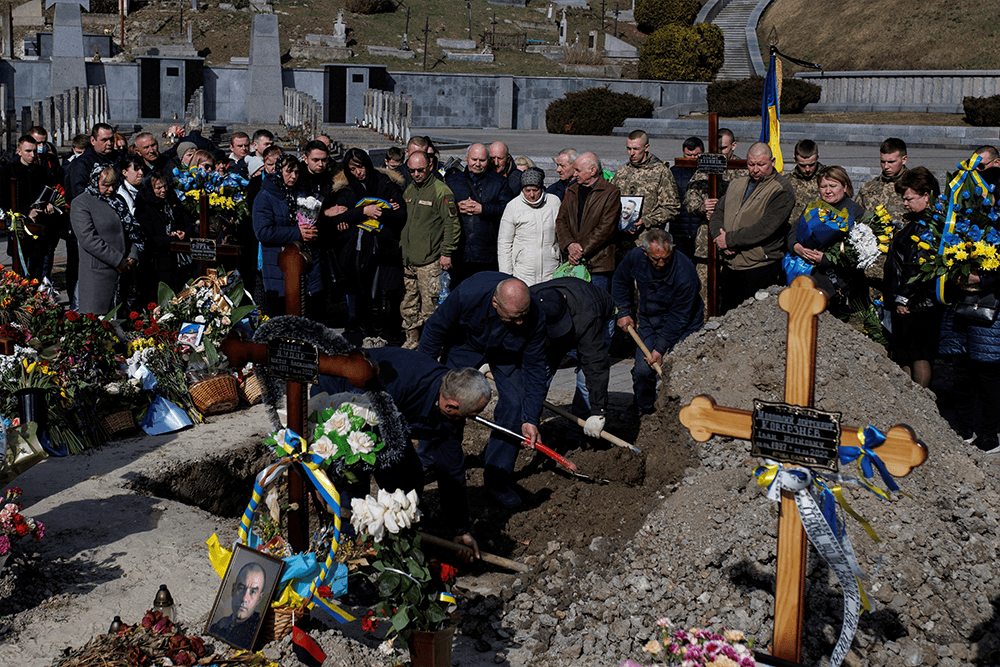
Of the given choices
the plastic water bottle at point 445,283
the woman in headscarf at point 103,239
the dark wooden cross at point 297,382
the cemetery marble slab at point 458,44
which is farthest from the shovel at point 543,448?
the cemetery marble slab at point 458,44

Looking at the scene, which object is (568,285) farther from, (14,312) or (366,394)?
(14,312)

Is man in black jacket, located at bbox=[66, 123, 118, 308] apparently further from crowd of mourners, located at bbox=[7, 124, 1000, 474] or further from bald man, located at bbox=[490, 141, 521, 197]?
bald man, located at bbox=[490, 141, 521, 197]

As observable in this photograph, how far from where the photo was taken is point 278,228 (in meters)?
8.90

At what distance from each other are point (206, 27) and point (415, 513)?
46.0 metres

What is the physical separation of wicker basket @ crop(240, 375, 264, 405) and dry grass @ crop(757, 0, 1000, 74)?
107 feet

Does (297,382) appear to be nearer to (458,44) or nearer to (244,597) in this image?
(244,597)

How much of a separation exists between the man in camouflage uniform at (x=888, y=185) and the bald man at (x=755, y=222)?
0.68 m

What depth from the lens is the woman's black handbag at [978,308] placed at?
6852mm

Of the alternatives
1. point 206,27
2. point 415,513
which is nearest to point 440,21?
point 206,27

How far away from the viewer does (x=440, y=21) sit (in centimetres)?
4834

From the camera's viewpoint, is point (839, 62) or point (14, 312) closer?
point (14, 312)

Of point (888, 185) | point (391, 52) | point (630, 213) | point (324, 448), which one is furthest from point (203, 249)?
point (391, 52)

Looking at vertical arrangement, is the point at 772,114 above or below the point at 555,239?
above

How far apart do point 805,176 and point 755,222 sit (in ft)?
2.84
